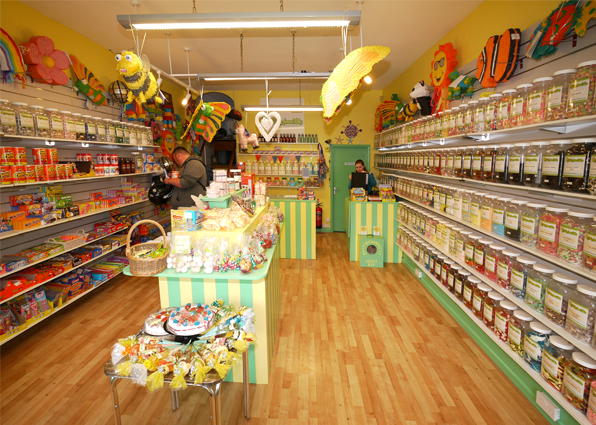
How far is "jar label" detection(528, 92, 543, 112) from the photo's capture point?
221 centimetres

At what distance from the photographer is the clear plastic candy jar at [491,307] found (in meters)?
2.66

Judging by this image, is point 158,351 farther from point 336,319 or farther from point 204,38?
point 204,38

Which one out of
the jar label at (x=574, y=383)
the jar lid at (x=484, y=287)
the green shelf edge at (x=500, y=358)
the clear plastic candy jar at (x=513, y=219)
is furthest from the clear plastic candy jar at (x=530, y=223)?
the green shelf edge at (x=500, y=358)

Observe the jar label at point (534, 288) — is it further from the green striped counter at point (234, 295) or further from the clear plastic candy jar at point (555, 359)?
the green striped counter at point (234, 295)

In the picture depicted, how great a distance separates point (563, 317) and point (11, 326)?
15.4 feet

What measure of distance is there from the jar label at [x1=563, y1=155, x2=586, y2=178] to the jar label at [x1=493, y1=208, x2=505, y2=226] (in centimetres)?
72

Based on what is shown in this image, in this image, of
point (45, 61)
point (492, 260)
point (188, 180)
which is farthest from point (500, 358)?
point (45, 61)

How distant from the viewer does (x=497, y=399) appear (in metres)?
2.45

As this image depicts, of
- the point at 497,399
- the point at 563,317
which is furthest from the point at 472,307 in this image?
the point at 563,317

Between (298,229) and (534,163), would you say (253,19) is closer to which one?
(534,163)

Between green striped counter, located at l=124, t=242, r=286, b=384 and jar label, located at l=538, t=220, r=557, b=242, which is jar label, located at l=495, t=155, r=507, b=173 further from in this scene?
green striped counter, located at l=124, t=242, r=286, b=384

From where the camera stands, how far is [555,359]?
2.05m

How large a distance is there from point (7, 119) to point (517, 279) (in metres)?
4.78

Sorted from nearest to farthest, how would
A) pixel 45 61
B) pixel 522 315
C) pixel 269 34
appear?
1. pixel 522 315
2. pixel 45 61
3. pixel 269 34
